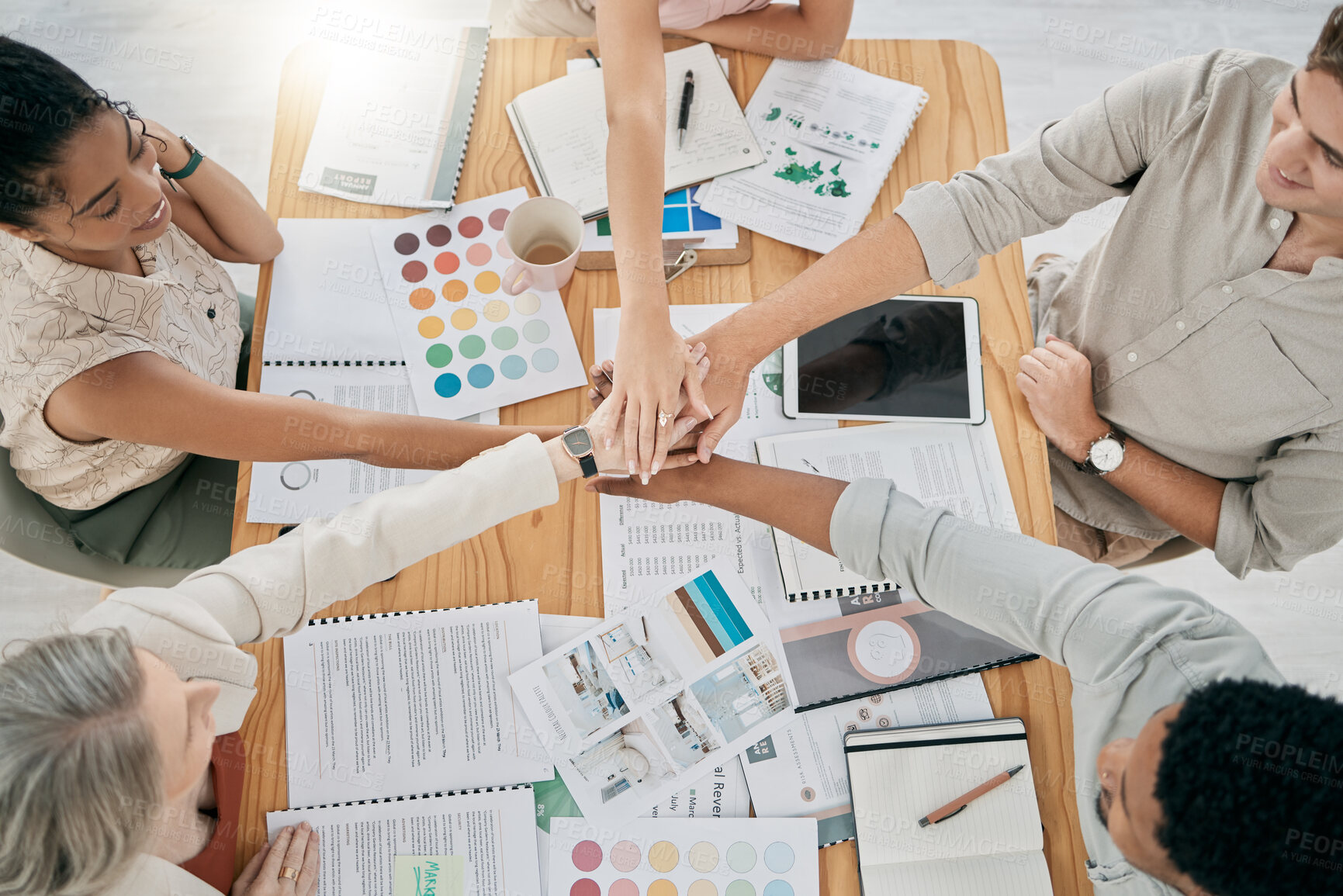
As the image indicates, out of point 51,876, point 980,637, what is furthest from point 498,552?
point 980,637

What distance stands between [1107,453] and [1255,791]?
2.14ft

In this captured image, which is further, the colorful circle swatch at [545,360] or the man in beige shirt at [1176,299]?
the colorful circle swatch at [545,360]

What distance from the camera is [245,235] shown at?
1191 millimetres

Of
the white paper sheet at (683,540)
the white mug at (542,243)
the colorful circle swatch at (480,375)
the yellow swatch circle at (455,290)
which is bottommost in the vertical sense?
the white paper sheet at (683,540)

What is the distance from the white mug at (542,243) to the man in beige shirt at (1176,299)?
0.23 m

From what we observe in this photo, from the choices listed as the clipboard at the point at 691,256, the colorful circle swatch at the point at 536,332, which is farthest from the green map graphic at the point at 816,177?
the colorful circle swatch at the point at 536,332

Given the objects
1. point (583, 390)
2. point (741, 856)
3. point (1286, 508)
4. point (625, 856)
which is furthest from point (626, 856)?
point (1286, 508)

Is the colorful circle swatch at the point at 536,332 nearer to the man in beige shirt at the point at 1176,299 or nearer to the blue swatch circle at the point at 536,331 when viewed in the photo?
the blue swatch circle at the point at 536,331

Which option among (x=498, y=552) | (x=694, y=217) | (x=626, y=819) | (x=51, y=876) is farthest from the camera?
(x=694, y=217)

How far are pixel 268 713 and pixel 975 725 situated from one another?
89 cm

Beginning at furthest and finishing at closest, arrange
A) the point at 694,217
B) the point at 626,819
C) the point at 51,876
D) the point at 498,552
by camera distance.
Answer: the point at 694,217
the point at 498,552
the point at 626,819
the point at 51,876

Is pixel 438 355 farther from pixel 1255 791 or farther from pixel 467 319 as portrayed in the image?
pixel 1255 791

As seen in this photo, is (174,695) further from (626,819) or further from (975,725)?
(975,725)

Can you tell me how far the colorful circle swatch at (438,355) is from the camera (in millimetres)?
1168
